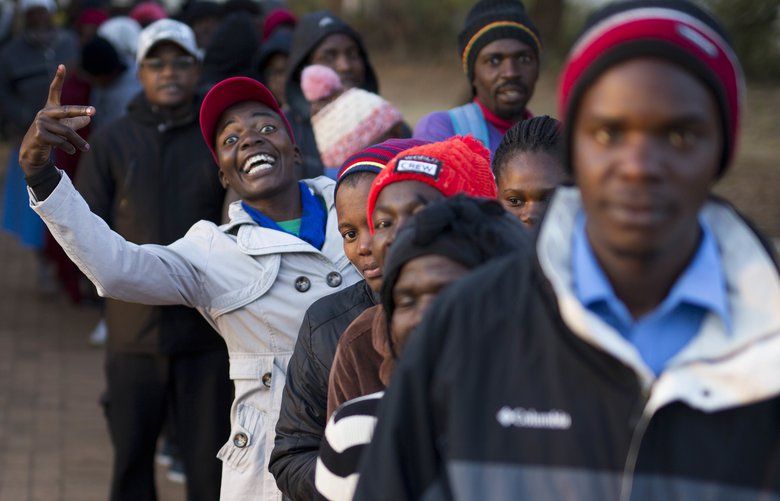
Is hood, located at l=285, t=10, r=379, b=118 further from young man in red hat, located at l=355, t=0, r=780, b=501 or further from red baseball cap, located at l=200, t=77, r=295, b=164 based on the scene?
young man in red hat, located at l=355, t=0, r=780, b=501

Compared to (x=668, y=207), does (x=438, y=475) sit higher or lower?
lower

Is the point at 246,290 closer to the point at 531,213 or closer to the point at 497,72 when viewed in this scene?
the point at 531,213

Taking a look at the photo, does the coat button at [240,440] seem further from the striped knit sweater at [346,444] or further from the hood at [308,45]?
the hood at [308,45]

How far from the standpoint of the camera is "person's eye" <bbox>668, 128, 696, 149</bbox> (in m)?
1.80

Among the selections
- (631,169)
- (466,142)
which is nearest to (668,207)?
(631,169)

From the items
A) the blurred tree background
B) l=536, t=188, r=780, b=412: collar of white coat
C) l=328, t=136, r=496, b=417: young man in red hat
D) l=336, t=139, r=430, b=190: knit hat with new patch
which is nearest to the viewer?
l=536, t=188, r=780, b=412: collar of white coat

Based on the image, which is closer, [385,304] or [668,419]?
[668,419]

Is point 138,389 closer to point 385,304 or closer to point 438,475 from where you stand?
point 385,304

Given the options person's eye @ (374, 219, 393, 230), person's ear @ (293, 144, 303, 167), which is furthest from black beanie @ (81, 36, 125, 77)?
person's eye @ (374, 219, 393, 230)

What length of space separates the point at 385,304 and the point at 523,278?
1.96 ft

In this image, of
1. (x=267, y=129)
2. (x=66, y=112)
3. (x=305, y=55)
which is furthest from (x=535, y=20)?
(x=66, y=112)

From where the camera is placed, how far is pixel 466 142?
3381mm

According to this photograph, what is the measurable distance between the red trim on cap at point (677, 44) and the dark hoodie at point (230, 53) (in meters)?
5.81

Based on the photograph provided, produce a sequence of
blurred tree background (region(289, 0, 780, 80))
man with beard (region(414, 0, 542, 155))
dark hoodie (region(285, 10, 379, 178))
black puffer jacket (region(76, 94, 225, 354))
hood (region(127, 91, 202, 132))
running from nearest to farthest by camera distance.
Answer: man with beard (region(414, 0, 542, 155)) < black puffer jacket (region(76, 94, 225, 354)) < hood (region(127, 91, 202, 132)) < dark hoodie (region(285, 10, 379, 178)) < blurred tree background (region(289, 0, 780, 80))
